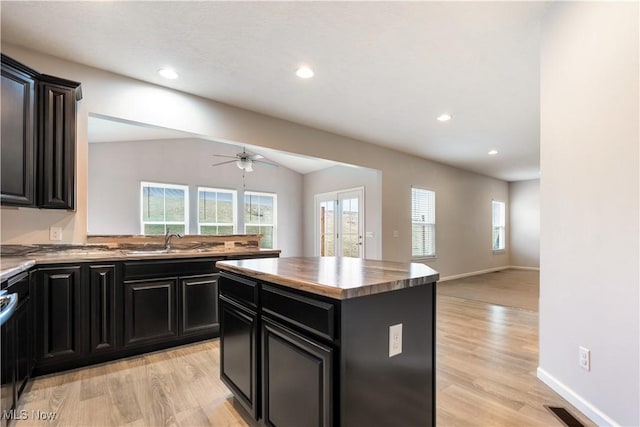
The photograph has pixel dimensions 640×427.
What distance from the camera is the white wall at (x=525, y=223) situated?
8766mm

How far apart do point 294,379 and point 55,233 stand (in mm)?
2570

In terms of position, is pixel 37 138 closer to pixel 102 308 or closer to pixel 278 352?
pixel 102 308

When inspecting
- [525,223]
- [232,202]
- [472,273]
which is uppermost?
[232,202]

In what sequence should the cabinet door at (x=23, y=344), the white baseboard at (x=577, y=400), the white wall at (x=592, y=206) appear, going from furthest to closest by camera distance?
the cabinet door at (x=23, y=344), the white baseboard at (x=577, y=400), the white wall at (x=592, y=206)

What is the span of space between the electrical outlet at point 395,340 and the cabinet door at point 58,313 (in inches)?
97.3

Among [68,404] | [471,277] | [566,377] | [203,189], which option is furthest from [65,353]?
[471,277]

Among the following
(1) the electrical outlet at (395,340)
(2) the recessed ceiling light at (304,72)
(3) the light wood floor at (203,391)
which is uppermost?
(2) the recessed ceiling light at (304,72)

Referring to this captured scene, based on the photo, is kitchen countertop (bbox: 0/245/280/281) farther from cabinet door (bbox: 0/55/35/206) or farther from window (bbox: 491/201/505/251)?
window (bbox: 491/201/505/251)

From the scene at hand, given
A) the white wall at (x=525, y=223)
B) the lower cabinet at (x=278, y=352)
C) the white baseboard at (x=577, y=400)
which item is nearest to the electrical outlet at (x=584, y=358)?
the white baseboard at (x=577, y=400)

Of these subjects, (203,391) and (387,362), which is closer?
(387,362)

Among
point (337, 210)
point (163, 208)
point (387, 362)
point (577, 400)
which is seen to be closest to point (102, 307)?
point (387, 362)

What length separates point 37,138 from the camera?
2.41 metres

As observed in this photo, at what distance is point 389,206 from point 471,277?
332cm

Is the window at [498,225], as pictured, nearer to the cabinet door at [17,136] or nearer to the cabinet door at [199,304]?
the cabinet door at [199,304]
